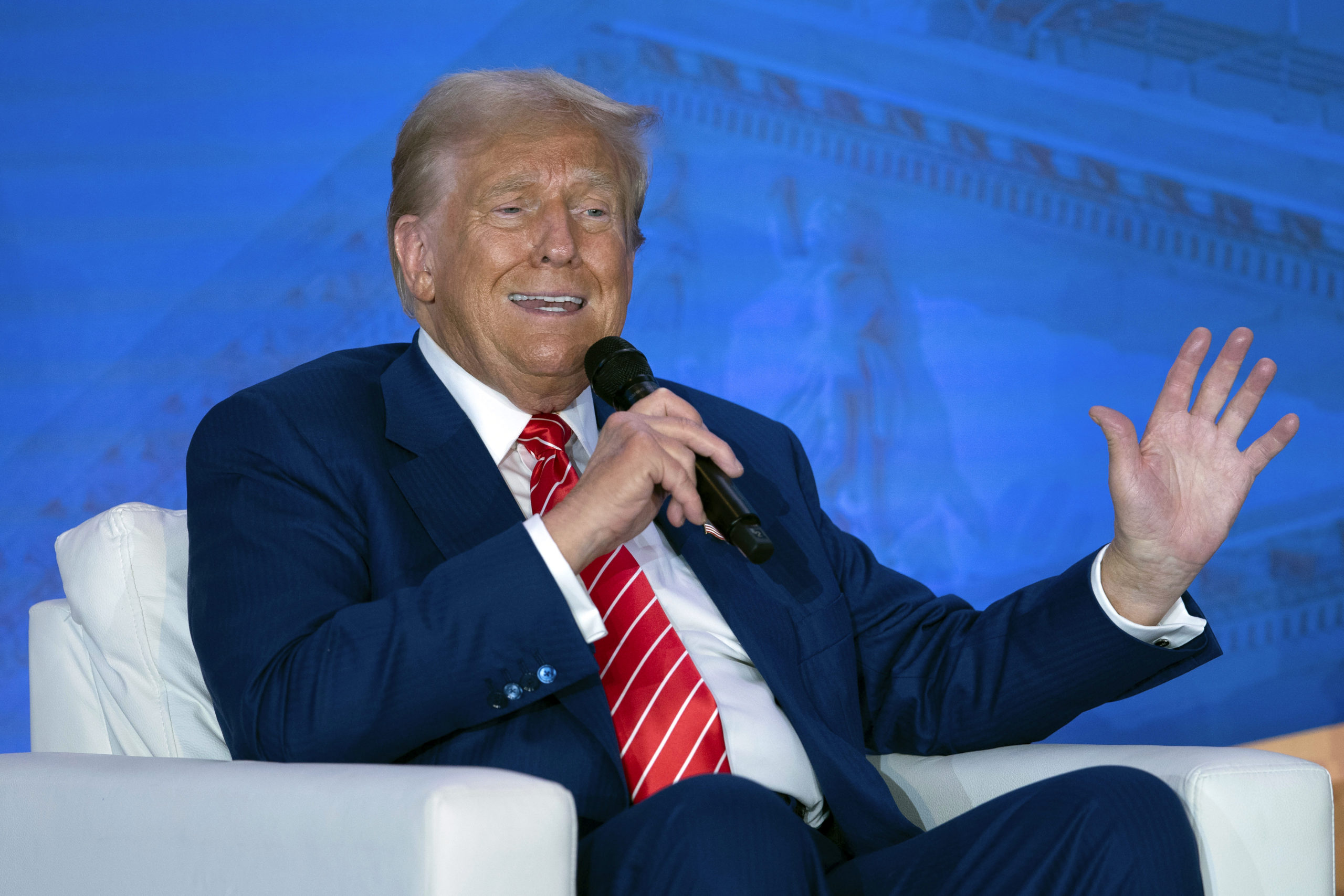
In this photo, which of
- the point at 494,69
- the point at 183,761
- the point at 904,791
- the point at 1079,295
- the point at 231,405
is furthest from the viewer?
the point at 1079,295

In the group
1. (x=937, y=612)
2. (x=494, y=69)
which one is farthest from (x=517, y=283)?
(x=937, y=612)

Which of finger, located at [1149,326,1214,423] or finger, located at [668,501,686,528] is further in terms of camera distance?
finger, located at [1149,326,1214,423]

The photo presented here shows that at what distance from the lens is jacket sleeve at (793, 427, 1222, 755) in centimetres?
140

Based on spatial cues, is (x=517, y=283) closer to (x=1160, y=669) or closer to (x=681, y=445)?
(x=681, y=445)

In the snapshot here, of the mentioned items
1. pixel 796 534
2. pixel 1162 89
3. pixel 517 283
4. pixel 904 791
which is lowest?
pixel 904 791

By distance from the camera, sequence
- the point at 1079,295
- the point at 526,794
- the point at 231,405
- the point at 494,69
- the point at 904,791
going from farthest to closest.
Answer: the point at 1079,295 < the point at 494,69 < the point at 904,791 < the point at 231,405 < the point at 526,794

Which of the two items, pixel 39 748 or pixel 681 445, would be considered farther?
pixel 39 748

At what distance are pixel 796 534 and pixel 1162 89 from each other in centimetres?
208

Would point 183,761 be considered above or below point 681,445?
below

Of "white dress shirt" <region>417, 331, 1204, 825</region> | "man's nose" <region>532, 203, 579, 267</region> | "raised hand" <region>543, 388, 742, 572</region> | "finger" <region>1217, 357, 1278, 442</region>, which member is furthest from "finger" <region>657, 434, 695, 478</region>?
"finger" <region>1217, 357, 1278, 442</region>

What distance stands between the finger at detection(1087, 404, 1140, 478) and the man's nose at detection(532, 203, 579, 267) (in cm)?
66

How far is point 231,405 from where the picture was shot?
54.6 inches

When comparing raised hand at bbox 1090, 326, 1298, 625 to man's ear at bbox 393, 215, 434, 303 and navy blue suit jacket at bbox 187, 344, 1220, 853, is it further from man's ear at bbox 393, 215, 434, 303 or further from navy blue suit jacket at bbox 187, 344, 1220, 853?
man's ear at bbox 393, 215, 434, 303

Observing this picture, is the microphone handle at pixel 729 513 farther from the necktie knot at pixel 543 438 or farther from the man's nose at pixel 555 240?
the man's nose at pixel 555 240
